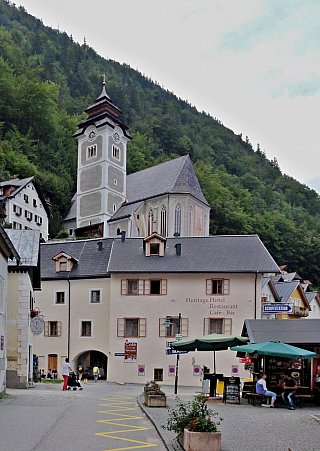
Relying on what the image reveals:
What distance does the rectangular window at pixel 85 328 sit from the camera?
42438mm

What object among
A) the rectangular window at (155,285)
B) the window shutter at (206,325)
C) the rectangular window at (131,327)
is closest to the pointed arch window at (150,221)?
the rectangular window at (155,285)

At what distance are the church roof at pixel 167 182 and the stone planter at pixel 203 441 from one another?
70.6m

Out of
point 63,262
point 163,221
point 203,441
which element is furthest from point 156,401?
point 163,221

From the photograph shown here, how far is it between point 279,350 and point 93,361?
27086 millimetres

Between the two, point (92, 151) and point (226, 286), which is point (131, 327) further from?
point (92, 151)

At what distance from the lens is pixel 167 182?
274 feet

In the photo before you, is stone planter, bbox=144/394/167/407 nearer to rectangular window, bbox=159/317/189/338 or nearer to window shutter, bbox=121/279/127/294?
rectangular window, bbox=159/317/189/338

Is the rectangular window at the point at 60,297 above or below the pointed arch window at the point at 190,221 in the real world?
below

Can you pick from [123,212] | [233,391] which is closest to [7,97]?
[123,212]

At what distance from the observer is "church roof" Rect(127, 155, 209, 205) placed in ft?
268

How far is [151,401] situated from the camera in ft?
58.3

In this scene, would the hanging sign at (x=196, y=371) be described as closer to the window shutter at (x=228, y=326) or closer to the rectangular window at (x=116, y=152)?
the window shutter at (x=228, y=326)

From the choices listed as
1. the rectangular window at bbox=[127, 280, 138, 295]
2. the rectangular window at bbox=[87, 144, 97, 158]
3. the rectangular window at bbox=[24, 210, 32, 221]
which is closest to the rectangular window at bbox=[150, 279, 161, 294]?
the rectangular window at bbox=[127, 280, 138, 295]

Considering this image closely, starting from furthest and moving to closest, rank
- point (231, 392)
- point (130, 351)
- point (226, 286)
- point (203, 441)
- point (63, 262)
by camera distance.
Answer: point (63, 262), point (226, 286), point (130, 351), point (231, 392), point (203, 441)
